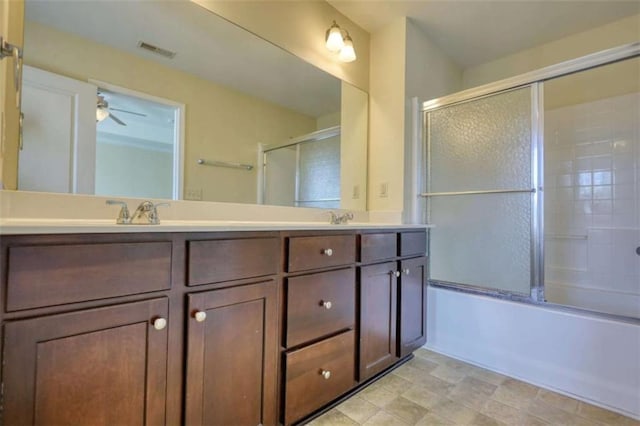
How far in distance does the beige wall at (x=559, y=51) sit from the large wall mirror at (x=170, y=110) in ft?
5.21

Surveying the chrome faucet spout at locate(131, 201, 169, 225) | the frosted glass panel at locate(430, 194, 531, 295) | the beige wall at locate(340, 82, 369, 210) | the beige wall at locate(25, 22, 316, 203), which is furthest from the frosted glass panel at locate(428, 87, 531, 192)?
the chrome faucet spout at locate(131, 201, 169, 225)

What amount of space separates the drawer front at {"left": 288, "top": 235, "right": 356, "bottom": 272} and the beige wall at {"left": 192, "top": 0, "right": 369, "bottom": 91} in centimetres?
119

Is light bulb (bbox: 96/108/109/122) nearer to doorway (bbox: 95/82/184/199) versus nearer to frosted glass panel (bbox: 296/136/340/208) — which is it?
doorway (bbox: 95/82/184/199)

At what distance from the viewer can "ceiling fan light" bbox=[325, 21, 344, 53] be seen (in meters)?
1.95

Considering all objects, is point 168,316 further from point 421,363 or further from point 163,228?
point 421,363

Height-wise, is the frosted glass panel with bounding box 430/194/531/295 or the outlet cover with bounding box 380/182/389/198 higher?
the outlet cover with bounding box 380/182/389/198

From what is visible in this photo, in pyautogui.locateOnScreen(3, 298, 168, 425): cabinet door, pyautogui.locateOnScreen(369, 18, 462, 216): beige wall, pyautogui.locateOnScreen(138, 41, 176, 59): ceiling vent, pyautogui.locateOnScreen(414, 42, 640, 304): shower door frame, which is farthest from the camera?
pyautogui.locateOnScreen(369, 18, 462, 216): beige wall

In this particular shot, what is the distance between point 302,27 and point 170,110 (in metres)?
1.01

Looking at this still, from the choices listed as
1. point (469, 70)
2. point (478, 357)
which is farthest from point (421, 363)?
point (469, 70)

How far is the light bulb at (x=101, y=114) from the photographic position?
1.20 metres

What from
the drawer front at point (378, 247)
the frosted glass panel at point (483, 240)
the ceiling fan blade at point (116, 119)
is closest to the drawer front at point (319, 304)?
the drawer front at point (378, 247)

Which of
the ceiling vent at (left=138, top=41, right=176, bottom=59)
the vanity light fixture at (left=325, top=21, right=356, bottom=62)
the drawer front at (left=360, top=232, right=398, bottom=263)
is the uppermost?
the vanity light fixture at (left=325, top=21, right=356, bottom=62)

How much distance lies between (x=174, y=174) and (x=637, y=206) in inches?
121

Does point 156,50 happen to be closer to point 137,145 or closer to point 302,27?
point 137,145
